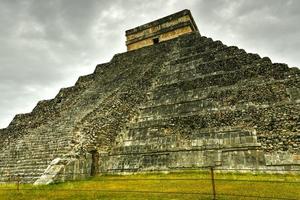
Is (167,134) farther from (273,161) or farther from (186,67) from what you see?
(186,67)

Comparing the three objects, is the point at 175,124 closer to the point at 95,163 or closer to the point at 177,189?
the point at 95,163

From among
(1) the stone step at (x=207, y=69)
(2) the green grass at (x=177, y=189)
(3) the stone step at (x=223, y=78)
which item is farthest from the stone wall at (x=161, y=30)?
(2) the green grass at (x=177, y=189)

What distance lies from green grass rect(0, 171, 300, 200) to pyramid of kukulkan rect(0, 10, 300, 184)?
2.44 feet

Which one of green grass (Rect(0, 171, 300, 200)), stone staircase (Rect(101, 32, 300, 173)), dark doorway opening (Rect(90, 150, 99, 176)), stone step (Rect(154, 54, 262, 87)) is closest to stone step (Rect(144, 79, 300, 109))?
stone staircase (Rect(101, 32, 300, 173))

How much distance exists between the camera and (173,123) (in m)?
12.8

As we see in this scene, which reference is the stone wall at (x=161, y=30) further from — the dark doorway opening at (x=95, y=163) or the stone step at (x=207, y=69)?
the dark doorway opening at (x=95, y=163)

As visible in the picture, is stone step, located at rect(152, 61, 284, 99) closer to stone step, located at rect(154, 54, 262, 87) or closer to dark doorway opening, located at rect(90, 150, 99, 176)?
stone step, located at rect(154, 54, 262, 87)

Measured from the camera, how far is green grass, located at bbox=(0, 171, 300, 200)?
7.00 m

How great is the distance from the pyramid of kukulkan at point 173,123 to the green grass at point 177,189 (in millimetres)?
745

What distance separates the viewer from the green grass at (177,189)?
700 centimetres

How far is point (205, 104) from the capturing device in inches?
517

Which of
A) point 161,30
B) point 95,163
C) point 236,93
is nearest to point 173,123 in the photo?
point 236,93

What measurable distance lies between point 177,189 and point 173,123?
500 cm

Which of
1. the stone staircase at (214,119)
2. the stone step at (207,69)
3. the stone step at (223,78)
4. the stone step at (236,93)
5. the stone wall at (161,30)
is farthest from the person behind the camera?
the stone wall at (161,30)
